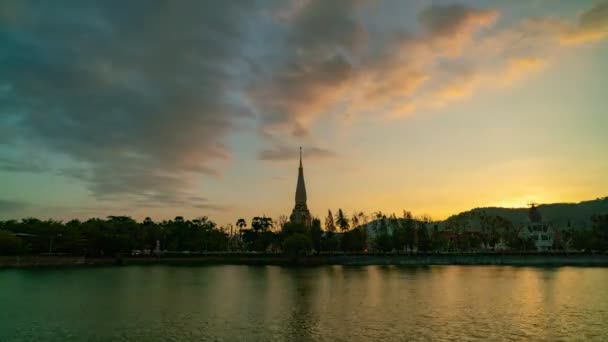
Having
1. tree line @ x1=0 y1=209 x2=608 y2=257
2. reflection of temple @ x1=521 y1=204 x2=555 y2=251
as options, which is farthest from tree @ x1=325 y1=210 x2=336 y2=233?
reflection of temple @ x1=521 y1=204 x2=555 y2=251

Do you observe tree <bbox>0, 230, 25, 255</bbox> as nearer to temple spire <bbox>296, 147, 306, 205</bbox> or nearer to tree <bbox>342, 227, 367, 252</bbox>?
tree <bbox>342, 227, 367, 252</bbox>

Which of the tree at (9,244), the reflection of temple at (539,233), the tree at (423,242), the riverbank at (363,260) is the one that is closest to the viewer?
the tree at (9,244)

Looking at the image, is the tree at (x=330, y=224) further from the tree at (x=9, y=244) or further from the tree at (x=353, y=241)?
the tree at (x=9, y=244)

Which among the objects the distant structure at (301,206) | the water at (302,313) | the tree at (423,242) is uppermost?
the distant structure at (301,206)

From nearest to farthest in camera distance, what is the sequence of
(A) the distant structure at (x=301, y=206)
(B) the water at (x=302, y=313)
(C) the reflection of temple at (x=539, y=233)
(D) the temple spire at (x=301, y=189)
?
(B) the water at (x=302, y=313)
(A) the distant structure at (x=301, y=206)
(C) the reflection of temple at (x=539, y=233)
(D) the temple spire at (x=301, y=189)

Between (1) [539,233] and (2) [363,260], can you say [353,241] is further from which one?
(1) [539,233]

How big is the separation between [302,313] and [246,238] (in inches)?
4761

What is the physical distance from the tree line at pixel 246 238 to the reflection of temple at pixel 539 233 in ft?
11.1

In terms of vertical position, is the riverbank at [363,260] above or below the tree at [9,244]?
below

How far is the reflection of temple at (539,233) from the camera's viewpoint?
16062 cm

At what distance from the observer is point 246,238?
15425 centimetres

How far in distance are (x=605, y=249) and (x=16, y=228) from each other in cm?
16496

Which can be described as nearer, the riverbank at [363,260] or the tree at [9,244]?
the tree at [9,244]

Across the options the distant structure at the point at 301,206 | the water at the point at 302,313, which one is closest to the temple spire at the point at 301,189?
the distant structure at the point at 301,206
